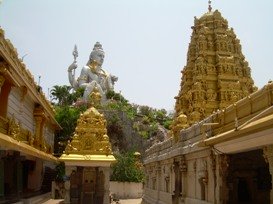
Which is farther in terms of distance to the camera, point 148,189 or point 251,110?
point 148,189

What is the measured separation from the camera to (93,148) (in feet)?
66.7

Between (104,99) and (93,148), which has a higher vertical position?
(104,99)

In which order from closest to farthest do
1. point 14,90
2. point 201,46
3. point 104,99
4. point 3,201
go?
point 3,201
point 14,90
point 201,46
point 104,99

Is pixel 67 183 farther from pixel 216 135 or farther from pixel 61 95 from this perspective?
pixel 61 95

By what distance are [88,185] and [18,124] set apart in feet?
25.7

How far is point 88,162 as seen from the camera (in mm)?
19344

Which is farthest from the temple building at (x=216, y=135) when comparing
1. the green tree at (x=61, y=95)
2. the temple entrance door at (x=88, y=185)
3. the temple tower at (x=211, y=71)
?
the green tree at (x=61, y=95)

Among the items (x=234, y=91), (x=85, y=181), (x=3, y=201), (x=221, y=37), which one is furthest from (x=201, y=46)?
(x=3, y=201)

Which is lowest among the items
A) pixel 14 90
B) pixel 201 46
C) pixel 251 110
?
pixel 251 110

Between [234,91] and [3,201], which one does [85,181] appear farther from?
[234,91]

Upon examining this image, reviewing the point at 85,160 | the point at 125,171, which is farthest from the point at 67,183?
the point at 125,171

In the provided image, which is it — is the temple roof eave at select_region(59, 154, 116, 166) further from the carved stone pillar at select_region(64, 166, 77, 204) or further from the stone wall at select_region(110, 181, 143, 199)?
the stone wall at select_region(110, 181, 143, 199)

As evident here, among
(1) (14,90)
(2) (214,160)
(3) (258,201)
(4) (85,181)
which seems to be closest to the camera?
(2) (214,160)

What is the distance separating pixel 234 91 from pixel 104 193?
10642 millimetres
